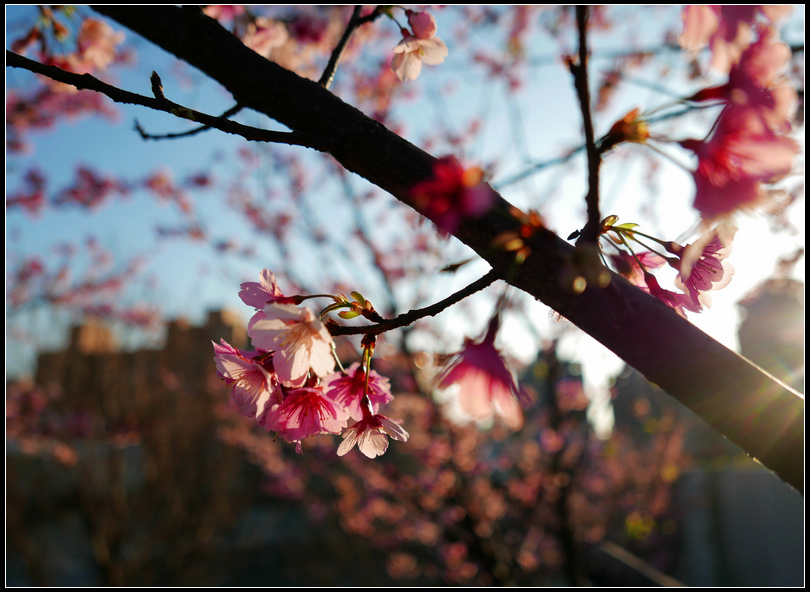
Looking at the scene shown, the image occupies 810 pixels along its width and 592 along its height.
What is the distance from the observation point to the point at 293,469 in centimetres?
785

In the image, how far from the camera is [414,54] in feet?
3.95

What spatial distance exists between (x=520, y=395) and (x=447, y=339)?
4.11 metres

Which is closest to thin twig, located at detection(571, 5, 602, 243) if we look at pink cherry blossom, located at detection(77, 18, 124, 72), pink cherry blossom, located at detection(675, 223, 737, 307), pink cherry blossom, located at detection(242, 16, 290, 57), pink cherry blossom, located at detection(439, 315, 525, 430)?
pink cherry blossom, located at detection(439, 315, 525, 430)

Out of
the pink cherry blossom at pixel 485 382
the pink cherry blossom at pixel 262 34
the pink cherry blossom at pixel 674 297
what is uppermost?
the pink cherry blossom at pixel 262 34

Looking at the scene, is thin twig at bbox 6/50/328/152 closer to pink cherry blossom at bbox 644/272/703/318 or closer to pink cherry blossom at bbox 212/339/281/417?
pink cherry blossom at bbox 212/339/281/417

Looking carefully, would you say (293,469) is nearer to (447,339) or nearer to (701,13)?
(447,339)

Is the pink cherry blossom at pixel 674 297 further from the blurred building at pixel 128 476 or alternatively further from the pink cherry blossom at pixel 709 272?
the blurred building at pixel 128 476

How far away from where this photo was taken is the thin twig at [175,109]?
710mm

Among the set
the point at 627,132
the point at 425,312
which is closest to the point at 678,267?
the point at 627,132

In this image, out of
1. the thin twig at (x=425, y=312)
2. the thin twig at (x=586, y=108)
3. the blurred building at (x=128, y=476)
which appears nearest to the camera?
the thin twig at (x=586, y=108)

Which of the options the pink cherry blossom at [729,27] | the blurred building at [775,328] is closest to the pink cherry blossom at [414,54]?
the pink cherry blossom at [729,27]

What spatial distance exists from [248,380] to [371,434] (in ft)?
0.82

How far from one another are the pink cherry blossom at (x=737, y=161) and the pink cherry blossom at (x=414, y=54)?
787 mm

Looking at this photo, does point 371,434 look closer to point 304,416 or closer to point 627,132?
point 304,416
